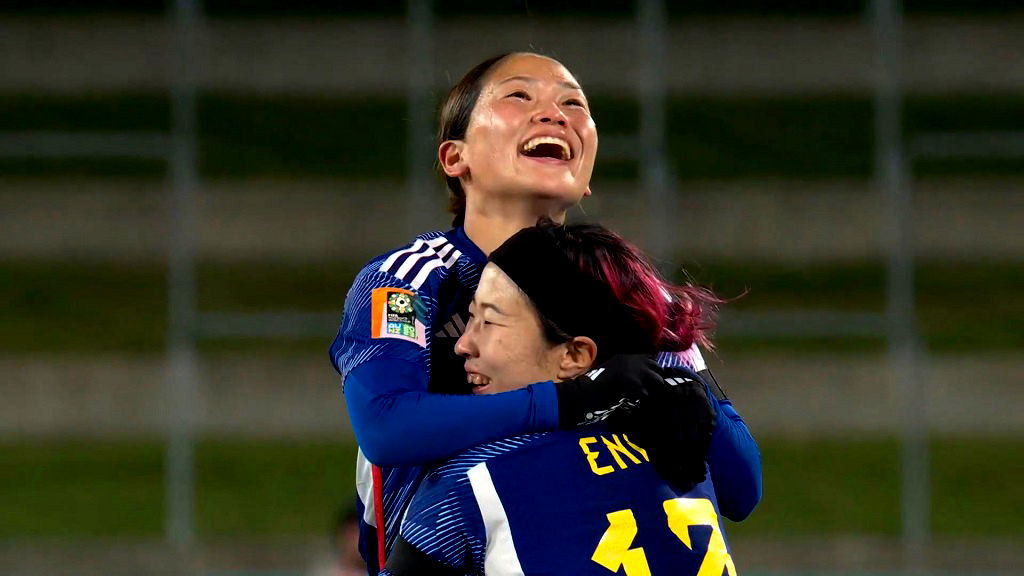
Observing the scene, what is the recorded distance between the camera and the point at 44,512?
27.4 ft

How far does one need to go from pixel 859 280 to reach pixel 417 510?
27.3ft

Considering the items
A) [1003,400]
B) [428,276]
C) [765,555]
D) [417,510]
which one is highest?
[428,276]

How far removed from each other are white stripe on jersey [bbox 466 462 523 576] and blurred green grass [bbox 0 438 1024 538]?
6.19 meters

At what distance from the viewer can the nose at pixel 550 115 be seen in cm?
243

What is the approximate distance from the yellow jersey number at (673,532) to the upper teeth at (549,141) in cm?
73

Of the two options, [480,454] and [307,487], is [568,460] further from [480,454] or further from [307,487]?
[307,487]

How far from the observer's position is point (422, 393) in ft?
6.91

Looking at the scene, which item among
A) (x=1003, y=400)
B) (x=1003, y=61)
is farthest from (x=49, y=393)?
(x=1003, y=61)

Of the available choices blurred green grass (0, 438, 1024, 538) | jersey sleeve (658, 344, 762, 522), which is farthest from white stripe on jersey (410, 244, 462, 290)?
blurred green grass (0, 438, 1024, 538)

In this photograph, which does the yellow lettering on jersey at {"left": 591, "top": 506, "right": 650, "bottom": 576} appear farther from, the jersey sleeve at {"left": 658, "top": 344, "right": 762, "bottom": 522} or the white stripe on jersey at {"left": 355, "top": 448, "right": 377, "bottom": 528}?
the white stripe on jersey at {"left": 355, "top": 448, "right": 377, "bottom": 528}

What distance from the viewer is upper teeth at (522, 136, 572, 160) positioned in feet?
7.91

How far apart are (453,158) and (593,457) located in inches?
32.3

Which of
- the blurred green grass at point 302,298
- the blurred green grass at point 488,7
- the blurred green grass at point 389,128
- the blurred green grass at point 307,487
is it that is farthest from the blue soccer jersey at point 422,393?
the blurred green grass at point 488,7

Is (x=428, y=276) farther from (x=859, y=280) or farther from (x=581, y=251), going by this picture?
(x=859, y=280)
